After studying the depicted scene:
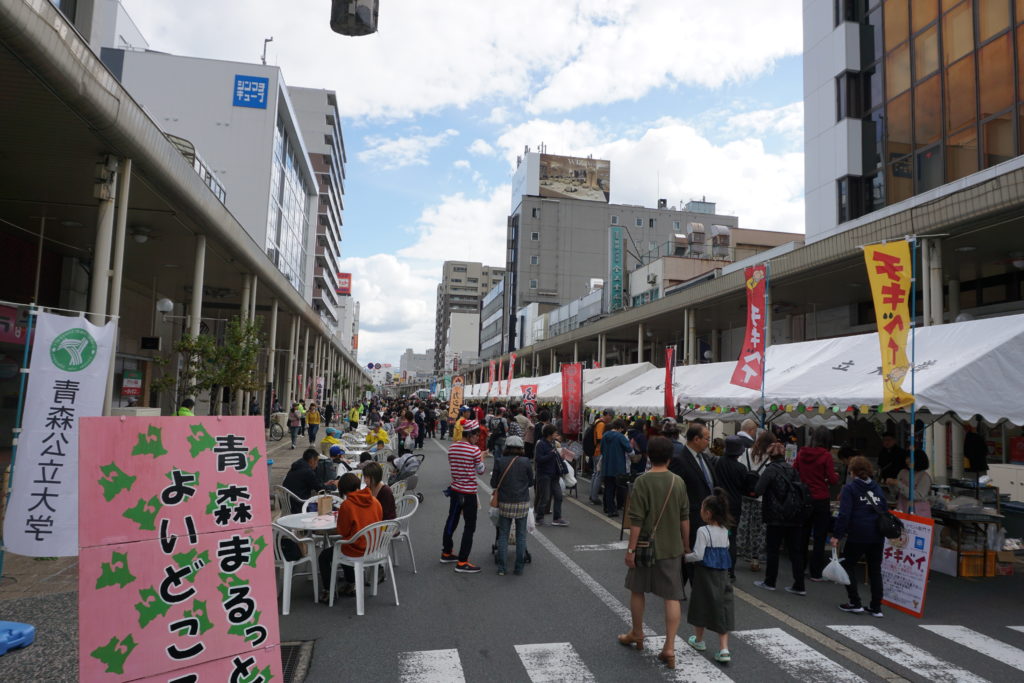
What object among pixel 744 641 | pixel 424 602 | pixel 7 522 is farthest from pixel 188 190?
pixel 744 641

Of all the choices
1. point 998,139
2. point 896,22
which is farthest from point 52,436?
point 896,22

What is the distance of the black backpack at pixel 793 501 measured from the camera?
713 centimetres

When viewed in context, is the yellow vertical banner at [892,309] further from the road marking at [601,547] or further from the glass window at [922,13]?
the glass window at [922,13]

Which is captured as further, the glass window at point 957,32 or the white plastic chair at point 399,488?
the glass window at point 957,32

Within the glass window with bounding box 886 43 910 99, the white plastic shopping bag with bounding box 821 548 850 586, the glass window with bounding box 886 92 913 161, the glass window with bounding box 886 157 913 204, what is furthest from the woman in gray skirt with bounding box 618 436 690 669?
the glass window with bounding box 886 43 910 99

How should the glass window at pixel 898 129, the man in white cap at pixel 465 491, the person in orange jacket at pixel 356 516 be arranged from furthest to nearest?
the glass window at pixel 898 129 → the man in white cap at pixel 465 491 → the person in orange jacket at pixel 356 516

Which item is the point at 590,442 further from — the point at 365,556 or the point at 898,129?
the point at 898,129

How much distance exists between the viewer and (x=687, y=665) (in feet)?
16.3

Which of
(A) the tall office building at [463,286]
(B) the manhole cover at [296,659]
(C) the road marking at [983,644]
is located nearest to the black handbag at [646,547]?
(B) the manhole cover at [296,659]

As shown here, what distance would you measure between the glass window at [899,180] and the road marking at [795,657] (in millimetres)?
17069

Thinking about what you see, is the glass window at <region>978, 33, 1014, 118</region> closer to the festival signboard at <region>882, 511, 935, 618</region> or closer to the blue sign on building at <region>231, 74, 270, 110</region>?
the festival signboard at <region>882, 511, 935, 618</region>

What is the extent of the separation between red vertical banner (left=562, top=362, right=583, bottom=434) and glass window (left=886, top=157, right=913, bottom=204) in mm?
10913

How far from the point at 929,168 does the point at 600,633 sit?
17.7 m

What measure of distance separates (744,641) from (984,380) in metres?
4.81
